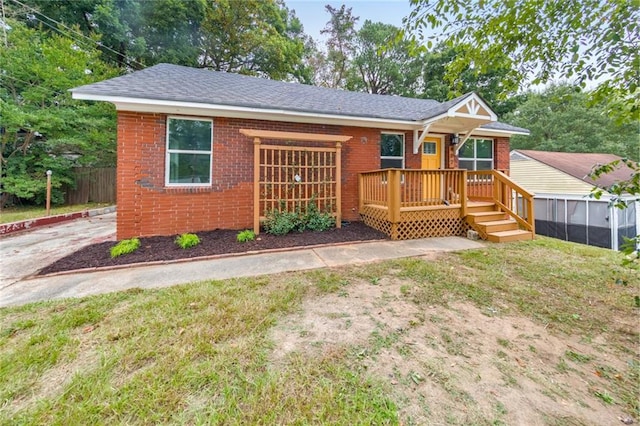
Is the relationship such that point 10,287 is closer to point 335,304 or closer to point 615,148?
point 335,304

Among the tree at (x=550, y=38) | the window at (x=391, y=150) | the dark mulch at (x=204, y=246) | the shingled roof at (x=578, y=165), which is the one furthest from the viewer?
the shingled roof at (x=578, y=165)

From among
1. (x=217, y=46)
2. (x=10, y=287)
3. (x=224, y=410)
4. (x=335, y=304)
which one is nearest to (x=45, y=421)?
(x=224, y=410)

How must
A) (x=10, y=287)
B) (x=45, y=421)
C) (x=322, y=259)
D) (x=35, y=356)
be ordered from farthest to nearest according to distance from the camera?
(x=322, y=259), (x=10, y=287), (x=35, y=356), (x=45, y=421)

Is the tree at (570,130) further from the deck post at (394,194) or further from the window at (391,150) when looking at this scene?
the deck post at (394,194)

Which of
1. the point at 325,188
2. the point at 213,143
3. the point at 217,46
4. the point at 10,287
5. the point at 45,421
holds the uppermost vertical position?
the point at 217,46

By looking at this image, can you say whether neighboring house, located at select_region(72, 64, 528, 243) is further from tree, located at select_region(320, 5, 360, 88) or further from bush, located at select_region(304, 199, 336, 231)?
tree, located at select_region(320, 5, 360, 88)

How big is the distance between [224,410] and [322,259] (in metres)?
3.28

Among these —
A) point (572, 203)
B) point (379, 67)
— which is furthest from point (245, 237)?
point (379, 67)

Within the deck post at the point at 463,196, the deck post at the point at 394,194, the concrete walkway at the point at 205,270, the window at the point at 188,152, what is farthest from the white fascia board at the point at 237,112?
the concrete walkway at the point at 205,270

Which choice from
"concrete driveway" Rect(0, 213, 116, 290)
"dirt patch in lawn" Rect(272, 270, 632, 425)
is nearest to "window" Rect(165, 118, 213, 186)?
"concrete driveway" Rect(0, 213, 116, 290)

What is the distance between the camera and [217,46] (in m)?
17.5

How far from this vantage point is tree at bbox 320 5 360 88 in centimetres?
2145

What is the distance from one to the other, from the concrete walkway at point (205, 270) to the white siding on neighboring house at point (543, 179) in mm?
12216

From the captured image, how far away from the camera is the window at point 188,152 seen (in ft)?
20.2
